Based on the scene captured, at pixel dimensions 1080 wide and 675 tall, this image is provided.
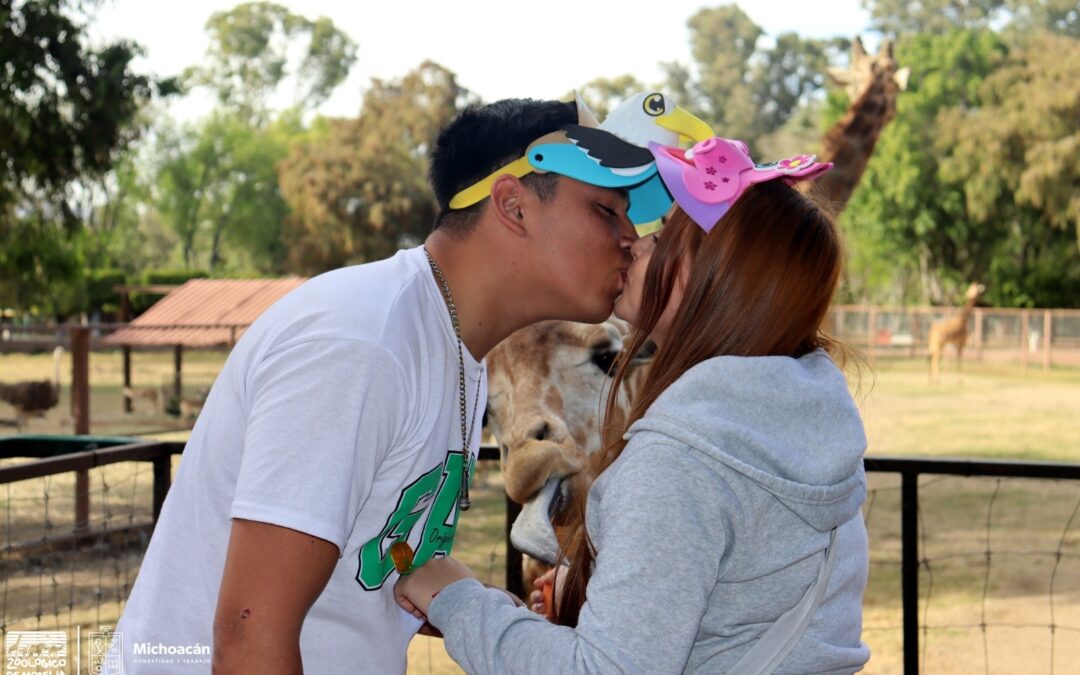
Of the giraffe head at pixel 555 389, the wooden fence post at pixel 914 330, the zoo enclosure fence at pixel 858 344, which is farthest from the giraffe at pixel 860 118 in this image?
the wooden fence post at pixel 914 330

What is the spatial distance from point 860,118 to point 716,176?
927 centimetres

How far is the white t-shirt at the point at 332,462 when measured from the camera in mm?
1481

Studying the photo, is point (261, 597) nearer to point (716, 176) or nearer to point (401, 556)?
point (401, 556)

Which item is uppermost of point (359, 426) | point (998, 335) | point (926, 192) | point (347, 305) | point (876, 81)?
point (876, 81)

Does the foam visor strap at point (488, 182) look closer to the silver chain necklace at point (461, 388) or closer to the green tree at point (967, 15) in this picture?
the silver chain necklace at point (461, 388)

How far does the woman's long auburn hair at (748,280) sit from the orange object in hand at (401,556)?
302 millimetres

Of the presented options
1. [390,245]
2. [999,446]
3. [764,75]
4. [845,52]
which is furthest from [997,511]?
[764,75]

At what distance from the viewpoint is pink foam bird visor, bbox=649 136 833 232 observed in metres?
1.63

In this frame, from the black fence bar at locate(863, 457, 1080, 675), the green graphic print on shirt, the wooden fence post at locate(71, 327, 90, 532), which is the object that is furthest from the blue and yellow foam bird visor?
the wooden fence post at locate(71, 327, 90, 532)

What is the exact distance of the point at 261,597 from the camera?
4.81ft

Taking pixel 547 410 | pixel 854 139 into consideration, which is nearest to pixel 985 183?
pixel 854 139

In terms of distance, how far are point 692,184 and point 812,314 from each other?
0.26m

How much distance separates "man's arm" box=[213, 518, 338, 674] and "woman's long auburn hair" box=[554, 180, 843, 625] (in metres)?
0.44

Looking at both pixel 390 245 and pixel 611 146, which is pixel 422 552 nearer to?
pixel 611 146
